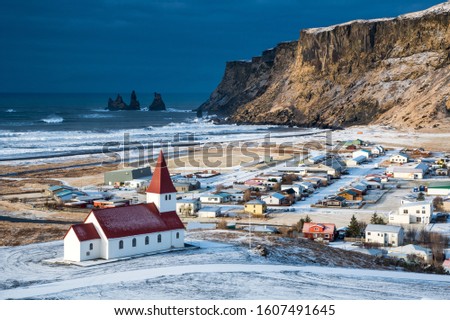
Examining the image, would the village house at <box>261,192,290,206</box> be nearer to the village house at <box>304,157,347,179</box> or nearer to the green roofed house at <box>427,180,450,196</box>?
A: the green roofed house at <box>427,180,450,196</box>

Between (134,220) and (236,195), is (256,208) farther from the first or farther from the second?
(134,220)

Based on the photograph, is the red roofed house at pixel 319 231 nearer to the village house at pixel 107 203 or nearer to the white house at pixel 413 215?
the white house at pixel 413 215

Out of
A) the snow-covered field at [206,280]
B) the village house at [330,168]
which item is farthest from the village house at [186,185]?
the snow-covered field at [206,280]

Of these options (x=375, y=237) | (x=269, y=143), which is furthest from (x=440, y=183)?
(x=269, y=143)

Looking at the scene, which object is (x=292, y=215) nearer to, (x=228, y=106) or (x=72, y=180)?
(x=72, y=180)
